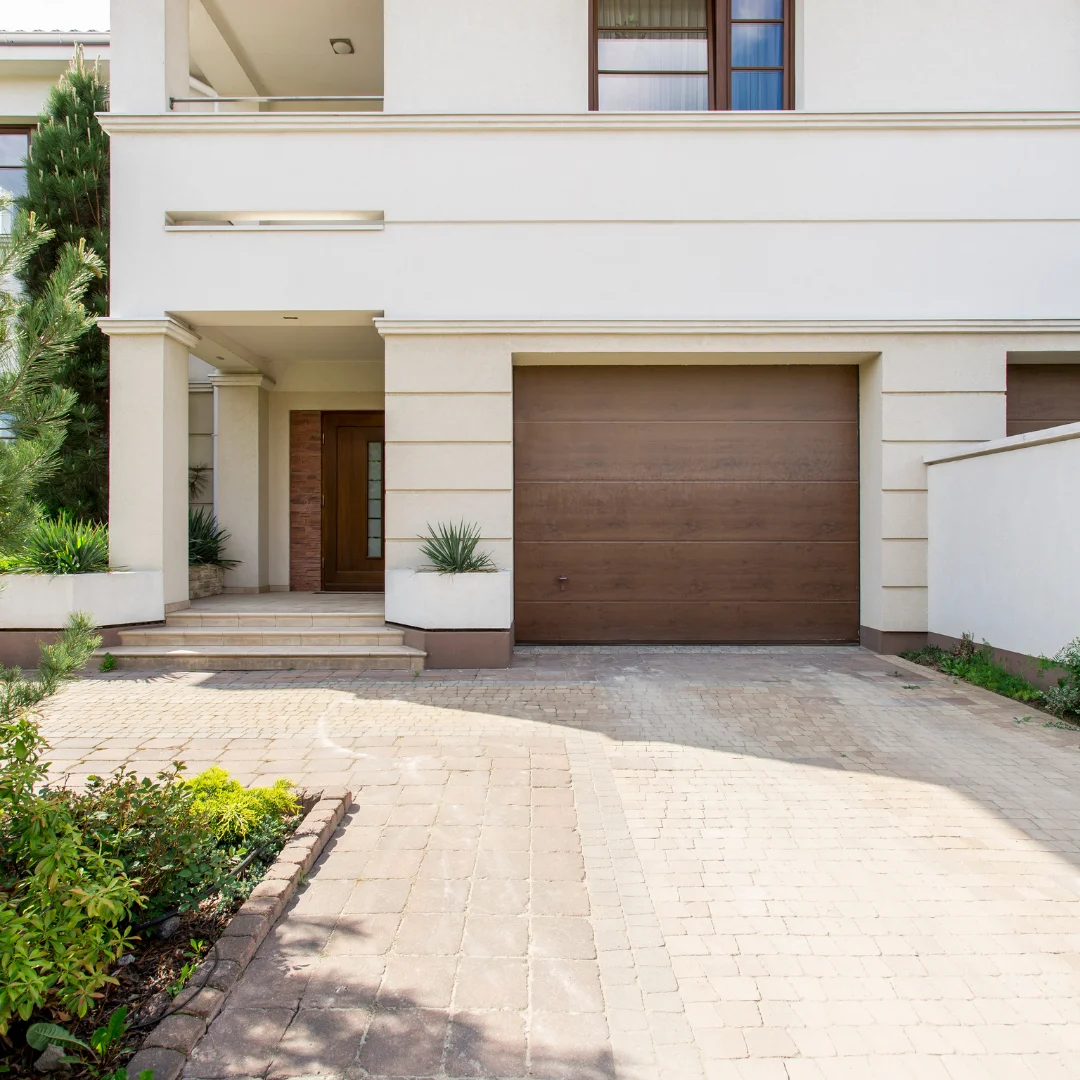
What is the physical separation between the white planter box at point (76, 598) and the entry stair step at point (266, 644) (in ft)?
0.81

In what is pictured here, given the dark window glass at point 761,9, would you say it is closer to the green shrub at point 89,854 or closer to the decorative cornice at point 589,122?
the decorative cornice at point 589,122

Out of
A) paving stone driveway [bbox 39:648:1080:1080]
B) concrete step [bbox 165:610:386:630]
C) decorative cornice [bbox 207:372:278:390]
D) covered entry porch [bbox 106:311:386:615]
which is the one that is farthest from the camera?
decorative cornice [bbox 207:372:278:390]

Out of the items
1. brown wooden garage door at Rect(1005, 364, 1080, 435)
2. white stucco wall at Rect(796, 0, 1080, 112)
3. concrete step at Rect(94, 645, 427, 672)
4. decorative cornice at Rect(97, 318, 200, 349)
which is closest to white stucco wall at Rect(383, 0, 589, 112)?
white stucco wall at Rect(796, 0, 1080, 112)

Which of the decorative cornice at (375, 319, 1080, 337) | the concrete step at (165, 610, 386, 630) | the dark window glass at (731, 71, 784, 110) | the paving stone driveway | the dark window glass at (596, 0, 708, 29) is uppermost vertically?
the dark window glass at (596, 0, 708, 29)

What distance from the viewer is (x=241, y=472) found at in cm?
1145

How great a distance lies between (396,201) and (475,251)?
1.03m

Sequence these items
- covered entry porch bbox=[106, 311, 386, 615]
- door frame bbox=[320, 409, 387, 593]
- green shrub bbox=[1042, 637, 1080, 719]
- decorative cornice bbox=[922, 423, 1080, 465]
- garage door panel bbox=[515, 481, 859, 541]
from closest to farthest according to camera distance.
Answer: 1. green shrub bbox=[1042, 637, 1080, 719]
2. decorative cornice bbox=[922, 423, 1080, 465]
3. garage door panel bbox=[515, 481, 859, 541]
4. covered entry porch bbox=[106, 311, 386, 615]
5. door frame bbox=[320, 409, 387, 593]

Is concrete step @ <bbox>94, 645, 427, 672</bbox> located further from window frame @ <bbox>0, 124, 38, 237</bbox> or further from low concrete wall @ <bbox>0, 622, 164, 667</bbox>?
window frame @ <bbox>0, 124, 38, 237</bbox>

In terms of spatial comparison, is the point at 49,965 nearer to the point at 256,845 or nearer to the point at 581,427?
the point at 256,845

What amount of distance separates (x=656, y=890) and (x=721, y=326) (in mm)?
6597

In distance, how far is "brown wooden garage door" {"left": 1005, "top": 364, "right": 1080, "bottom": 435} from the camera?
8.92 meters

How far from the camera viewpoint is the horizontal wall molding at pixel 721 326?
27.7 ft

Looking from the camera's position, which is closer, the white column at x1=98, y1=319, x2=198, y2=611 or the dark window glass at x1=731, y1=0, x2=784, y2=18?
the white column at x1=98, y1=319, x2=198, y2=611

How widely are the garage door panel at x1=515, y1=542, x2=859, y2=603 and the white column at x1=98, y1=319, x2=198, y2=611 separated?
3963mm
